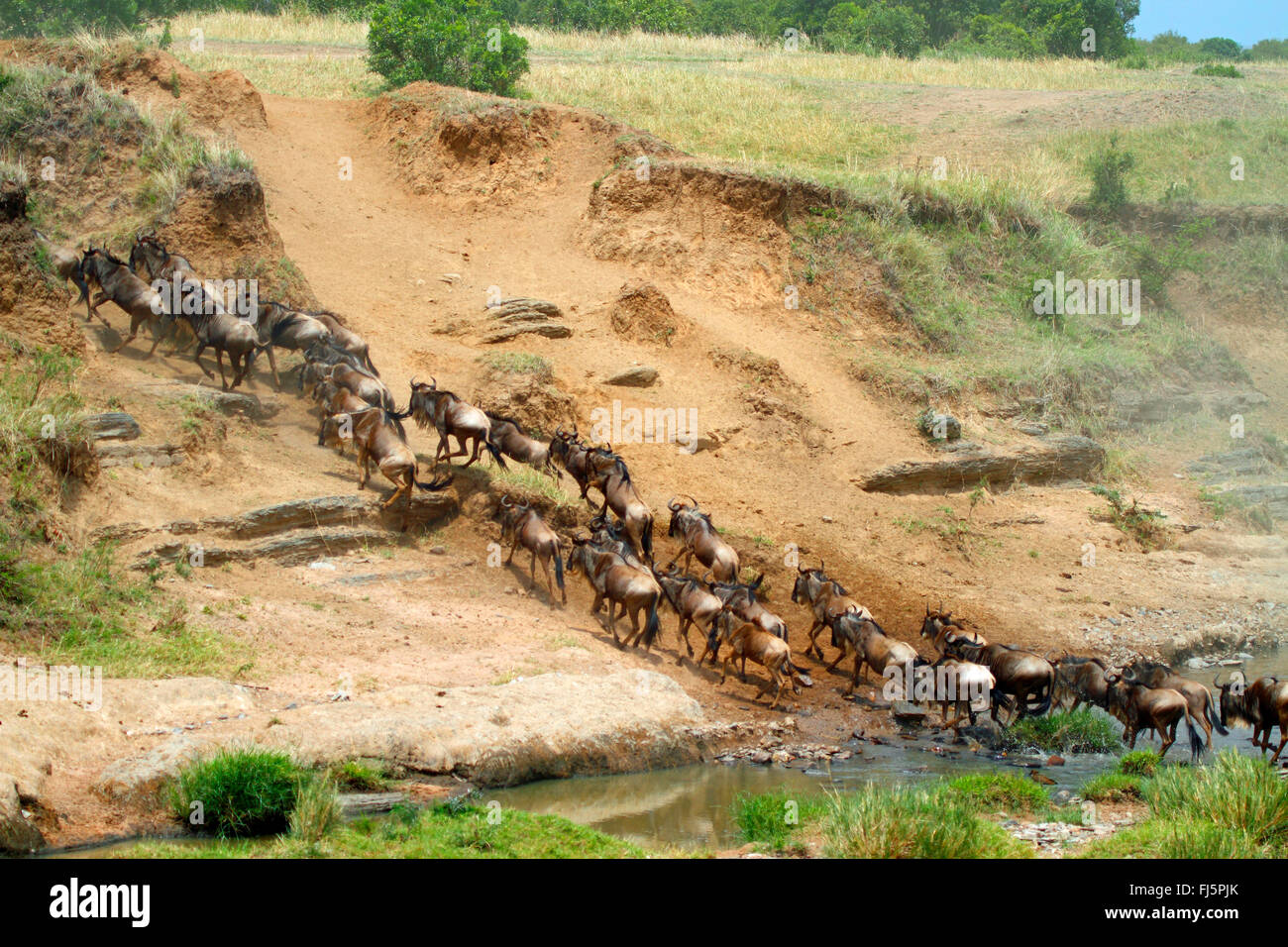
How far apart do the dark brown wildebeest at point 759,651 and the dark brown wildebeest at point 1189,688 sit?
11.7ft

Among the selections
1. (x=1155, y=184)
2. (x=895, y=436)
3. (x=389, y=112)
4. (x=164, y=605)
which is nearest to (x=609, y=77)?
(x=389, y=112)

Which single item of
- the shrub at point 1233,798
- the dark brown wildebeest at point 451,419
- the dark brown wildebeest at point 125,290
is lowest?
the shrub at point 1233,798

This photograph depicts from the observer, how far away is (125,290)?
577 inches

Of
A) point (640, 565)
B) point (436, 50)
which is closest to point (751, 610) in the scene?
point (640, 565)

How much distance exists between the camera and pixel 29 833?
6773mm

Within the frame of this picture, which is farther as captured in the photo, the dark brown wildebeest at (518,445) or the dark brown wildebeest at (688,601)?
the dark brown wildebeest at (518,445)

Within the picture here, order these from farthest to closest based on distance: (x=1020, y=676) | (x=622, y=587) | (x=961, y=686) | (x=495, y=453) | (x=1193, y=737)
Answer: (x=495, y=453) < (x=622, y=587) < (x=1020, y=676) < (x=961, y=686) < (x=1193, y=737)

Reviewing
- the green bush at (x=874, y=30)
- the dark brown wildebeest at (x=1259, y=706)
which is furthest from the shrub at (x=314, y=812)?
the green bush at (x=874, y=30)

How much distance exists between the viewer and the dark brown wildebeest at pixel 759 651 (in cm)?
1206

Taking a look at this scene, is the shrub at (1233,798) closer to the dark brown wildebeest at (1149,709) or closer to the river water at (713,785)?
the river water at (713,785)

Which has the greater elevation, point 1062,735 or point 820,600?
point 820,600

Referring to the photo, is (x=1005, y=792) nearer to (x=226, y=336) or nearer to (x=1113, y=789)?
(x=1113, y=789)

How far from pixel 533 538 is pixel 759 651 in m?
2.92
